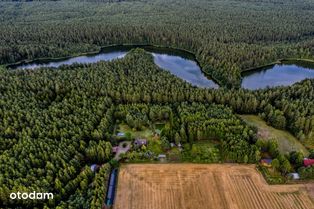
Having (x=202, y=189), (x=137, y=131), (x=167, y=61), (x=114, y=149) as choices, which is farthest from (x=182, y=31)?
(x=202, y=189)

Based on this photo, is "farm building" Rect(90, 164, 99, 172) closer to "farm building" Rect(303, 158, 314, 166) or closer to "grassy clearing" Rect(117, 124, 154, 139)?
"grassy clearing" Rect(117, 124, 154, 139)

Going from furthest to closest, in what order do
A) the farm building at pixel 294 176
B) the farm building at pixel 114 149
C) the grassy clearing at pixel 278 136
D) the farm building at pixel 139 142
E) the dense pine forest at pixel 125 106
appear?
the grassy clearing at pixel 278 136 → the farm building at pixel 139 142 → the farm building at pixel 114 149 → the farm building at pixel 294 176 → the dense pine forest at pixel 125 106

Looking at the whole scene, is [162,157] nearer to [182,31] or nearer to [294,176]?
[294,176]

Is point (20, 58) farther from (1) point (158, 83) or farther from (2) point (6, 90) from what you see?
(1) point (158, 83)

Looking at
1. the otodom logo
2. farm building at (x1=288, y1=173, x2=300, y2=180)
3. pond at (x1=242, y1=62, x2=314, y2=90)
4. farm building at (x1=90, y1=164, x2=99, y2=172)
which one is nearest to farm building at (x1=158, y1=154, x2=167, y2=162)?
farm building at (x1=90, y1=164, x2=99, y2=172)

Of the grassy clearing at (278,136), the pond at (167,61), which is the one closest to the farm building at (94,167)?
the grassy clearing at (278,136)

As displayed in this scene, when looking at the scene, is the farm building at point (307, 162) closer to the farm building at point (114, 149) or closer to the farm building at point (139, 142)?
the farm building at point (139, 142)

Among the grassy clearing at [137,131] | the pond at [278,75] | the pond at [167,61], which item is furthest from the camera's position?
the pond at [167,61]
